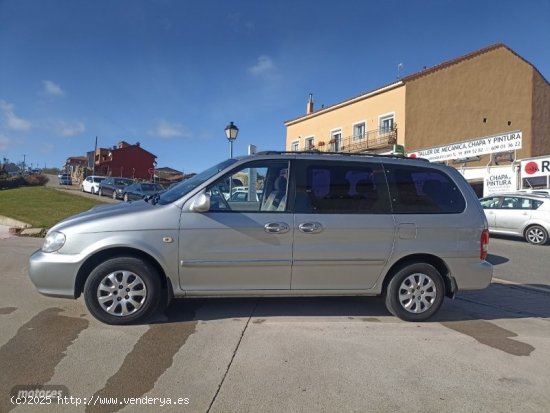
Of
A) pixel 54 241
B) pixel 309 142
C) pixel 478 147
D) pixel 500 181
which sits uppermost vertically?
pixel 309 142

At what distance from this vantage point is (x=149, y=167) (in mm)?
A: 72875

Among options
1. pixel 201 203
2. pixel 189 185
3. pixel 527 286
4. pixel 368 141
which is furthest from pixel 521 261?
pixel 368 141

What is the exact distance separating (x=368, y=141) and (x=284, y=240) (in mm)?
29539

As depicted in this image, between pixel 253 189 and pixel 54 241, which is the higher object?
pixel 253 189

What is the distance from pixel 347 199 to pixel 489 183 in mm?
19496

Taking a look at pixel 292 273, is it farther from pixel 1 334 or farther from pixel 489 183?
pixel 489 183

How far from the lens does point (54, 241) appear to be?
14.7 feet

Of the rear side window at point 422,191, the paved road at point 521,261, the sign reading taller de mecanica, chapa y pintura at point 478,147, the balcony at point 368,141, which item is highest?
the balcony at point 368,141

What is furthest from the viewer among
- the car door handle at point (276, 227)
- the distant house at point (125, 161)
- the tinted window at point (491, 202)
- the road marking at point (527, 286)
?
the distant house at point (125, 161)

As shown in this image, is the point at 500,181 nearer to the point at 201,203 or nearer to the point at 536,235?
the point at 536,235

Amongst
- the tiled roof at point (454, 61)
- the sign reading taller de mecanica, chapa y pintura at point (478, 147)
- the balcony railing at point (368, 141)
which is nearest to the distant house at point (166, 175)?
the balcony railing at point (368, 141)

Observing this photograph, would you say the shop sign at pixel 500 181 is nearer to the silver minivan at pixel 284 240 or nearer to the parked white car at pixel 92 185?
the silver minivan at pixel 284 240

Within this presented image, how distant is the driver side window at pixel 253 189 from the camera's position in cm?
471

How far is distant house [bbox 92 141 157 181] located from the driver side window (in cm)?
6314
